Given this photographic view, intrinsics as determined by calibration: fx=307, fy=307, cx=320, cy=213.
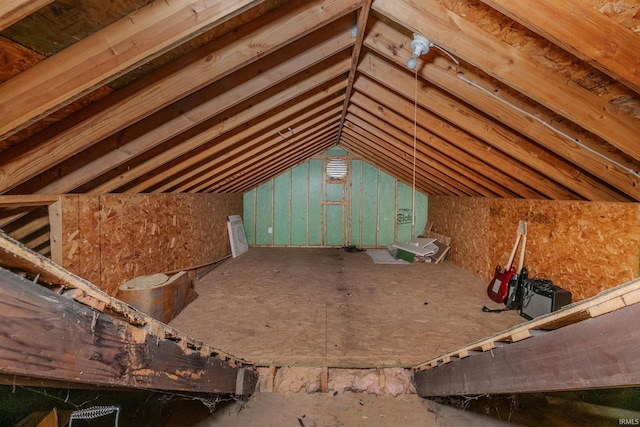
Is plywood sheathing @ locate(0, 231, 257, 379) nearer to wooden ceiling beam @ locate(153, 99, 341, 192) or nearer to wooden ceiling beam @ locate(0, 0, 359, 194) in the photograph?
wooden ceiling beam @ locate(0, 0, 359, 194)

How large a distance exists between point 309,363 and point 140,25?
265 cm

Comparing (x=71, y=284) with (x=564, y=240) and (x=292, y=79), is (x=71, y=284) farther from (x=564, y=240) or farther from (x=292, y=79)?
(x=564, y=240)

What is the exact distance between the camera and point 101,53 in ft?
4.63

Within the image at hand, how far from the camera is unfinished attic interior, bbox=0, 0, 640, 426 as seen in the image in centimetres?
99

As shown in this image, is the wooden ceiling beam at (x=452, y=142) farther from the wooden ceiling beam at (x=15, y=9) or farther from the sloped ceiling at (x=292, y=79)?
the wooden ceiling beam at (x=15, y=9)

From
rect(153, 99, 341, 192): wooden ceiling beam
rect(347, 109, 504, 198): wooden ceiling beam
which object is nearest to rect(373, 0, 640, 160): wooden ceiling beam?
rect(153, 99, 341, 192): wooden ceiling beam

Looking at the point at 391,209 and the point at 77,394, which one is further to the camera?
the point at 391,209

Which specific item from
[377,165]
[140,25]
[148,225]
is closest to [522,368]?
[140,25]

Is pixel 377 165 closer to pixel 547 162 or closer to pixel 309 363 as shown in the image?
pixel 547 162

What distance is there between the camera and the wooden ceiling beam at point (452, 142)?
3.20m

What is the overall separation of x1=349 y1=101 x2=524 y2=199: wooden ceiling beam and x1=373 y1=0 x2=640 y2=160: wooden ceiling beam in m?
1.69

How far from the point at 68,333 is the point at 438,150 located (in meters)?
3.92

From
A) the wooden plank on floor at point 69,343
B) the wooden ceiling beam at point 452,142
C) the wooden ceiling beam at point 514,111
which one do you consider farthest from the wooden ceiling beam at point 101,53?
the wooden ceiling beam at point 452,142

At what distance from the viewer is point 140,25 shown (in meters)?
1.41
